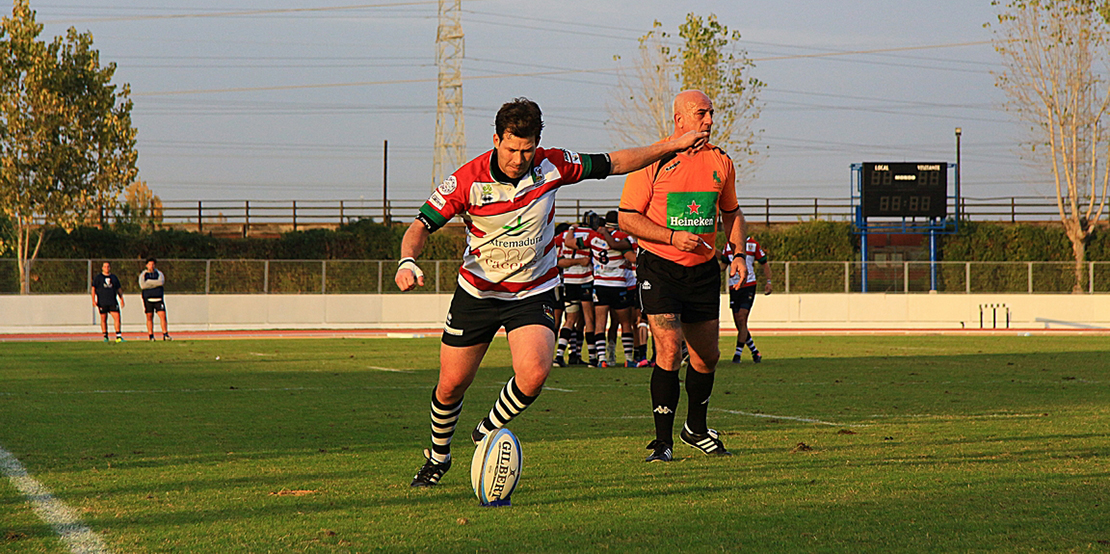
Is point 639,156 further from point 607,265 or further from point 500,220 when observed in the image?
point 607,265

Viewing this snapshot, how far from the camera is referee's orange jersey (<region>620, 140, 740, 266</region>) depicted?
6.91 m

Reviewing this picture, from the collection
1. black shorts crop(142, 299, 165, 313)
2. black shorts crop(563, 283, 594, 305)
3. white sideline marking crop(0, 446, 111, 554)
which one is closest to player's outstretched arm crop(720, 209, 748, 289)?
white sideline marking crop(0, 446, 111, 554)

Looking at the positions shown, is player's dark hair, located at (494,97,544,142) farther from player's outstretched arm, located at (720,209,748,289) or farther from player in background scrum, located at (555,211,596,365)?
player in background scrum, located at (555,211,596,365)

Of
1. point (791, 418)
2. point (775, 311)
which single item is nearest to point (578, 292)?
point (791, 418)

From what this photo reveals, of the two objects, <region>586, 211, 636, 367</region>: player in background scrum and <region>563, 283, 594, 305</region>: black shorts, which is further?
<region>563, 283, 594, 305</region>: black shorts

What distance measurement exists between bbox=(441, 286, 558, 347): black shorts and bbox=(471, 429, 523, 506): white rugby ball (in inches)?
23.8

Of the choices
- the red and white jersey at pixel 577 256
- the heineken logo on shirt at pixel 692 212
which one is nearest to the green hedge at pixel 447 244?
the red and white jersey at pixel 577 256

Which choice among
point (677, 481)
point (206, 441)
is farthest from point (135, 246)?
point (677, 481)

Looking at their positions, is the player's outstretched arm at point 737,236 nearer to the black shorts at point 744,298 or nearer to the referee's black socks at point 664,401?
the referee's black socks at point 664,401

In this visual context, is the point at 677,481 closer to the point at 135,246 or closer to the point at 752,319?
the point at 752,319

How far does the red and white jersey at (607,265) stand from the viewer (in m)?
14.9

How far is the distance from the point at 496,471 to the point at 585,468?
1240 millimetres

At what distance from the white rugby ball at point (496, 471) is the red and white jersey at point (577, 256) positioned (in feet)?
32.4

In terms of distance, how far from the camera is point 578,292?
50.0 ft
